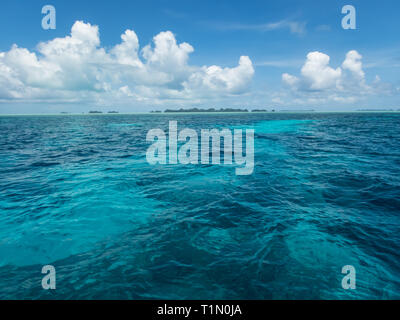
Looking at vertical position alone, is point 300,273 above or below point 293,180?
below

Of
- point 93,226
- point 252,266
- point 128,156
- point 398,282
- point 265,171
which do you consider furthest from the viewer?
point 128,156

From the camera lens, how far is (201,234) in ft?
24.5

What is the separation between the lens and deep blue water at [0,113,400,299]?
17.3 feet

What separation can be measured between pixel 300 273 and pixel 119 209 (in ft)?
25.2

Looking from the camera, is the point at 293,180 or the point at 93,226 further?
the point at 293,180

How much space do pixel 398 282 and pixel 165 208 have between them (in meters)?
8.06

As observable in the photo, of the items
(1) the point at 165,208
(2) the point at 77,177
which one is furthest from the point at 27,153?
(1) the point at 165,208

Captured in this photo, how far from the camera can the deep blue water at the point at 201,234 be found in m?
5.27

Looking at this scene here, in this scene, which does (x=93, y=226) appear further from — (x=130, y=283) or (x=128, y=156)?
(x=128, y=156)
